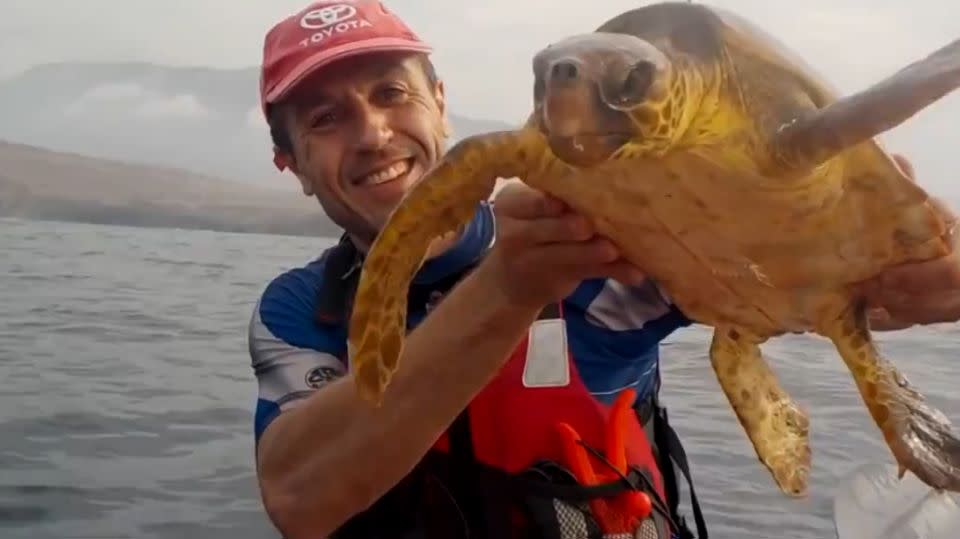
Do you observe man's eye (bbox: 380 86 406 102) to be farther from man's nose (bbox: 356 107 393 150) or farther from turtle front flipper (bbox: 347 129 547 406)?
turtle front flipper (bbox: 347 129 547 406)

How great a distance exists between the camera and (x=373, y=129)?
9.86 feet

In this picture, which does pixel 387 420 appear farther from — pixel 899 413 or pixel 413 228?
pixel 899 413

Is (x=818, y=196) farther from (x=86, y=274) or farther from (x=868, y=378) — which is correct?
(x=86, y=274)

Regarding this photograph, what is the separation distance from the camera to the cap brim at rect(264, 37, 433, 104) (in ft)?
10.1

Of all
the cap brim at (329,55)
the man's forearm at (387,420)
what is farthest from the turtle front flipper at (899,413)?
the cap brim at (329,55)

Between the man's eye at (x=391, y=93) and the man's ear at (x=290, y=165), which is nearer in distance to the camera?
the man's eye at (x=391, y=93)

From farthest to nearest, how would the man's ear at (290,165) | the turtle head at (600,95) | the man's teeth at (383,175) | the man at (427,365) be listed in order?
1. the man's ear at (290,165)
2. the man's teeth at (383,175)
3. the man at (427,365)
4. the turtle head at (600,95)

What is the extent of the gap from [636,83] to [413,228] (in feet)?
2.17

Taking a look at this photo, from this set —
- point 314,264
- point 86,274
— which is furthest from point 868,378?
point 86,274

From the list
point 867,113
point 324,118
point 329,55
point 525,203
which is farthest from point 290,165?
point 867,113

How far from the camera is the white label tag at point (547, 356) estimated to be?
2.83 metres

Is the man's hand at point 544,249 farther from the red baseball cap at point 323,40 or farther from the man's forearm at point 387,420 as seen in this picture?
the red baseball cap at point 323,40

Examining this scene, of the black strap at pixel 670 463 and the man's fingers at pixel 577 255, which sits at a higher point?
the man's fingers at pixel 577 255

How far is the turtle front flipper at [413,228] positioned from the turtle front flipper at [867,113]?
Answer: 17.3 inches
